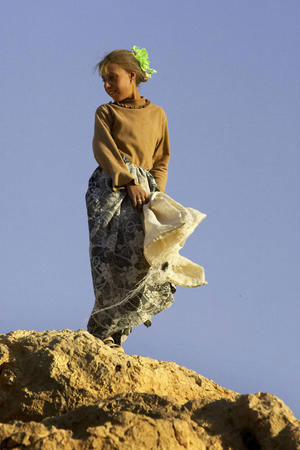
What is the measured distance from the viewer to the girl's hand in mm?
5160

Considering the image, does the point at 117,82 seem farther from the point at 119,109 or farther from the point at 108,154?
the point at 108,154

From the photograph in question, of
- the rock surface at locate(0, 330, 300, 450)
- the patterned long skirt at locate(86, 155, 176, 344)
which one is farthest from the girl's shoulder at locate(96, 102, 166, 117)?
the rock surface at locate(0, 330, 300, 450)

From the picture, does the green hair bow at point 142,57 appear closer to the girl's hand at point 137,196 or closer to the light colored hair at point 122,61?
the light colored hair at point 122,61

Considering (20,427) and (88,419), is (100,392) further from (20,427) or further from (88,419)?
(20,427)

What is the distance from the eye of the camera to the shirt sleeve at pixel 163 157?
561 centimetres

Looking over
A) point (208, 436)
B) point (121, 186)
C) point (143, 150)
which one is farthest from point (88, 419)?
point (143, 150)

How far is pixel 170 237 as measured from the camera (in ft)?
16.3

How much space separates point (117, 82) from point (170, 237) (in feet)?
4.41

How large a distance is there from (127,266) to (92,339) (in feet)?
4.05

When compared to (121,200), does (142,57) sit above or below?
above

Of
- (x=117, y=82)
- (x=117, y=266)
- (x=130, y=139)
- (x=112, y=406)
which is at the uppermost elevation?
(x=117, y=82)

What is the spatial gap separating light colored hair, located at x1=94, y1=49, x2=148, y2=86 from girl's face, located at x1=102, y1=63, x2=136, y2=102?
27 mm

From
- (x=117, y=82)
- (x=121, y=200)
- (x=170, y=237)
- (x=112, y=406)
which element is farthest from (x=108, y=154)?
(x=112, y=406)

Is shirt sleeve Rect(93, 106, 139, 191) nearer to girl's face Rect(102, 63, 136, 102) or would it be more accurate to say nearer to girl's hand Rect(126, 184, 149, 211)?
girl's hand Rect(126, 184, 149, 211)
